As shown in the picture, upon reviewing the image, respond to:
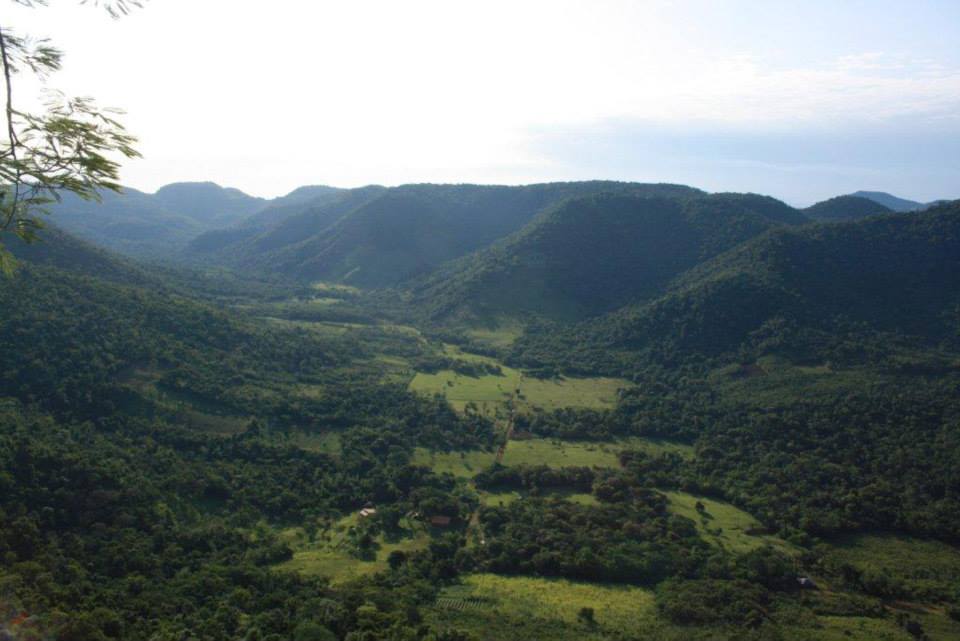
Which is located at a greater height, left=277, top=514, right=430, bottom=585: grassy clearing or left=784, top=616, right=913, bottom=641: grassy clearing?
left=784, top=616, right=913, bottom=641: grassy clearing

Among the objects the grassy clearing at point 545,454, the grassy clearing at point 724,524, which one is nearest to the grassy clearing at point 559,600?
the grassy clearing at point 724,524

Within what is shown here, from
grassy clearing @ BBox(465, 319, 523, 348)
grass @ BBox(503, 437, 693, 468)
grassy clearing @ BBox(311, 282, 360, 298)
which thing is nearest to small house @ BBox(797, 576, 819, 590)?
grass @ BBox(503, 437, 693, 468)

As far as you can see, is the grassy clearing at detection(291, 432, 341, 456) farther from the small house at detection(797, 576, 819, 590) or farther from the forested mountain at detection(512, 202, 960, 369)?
the forested mountain at detection(512, 202, 960, 369)

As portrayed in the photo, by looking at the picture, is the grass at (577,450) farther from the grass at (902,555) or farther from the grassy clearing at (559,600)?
the grassy clearing at (559,600)

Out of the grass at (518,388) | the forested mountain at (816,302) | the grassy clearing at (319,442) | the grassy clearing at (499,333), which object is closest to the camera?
the grassy clearing at (319,442)

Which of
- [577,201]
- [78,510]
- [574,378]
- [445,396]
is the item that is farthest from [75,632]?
[577,201]

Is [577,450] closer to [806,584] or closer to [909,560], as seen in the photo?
[806,584]
